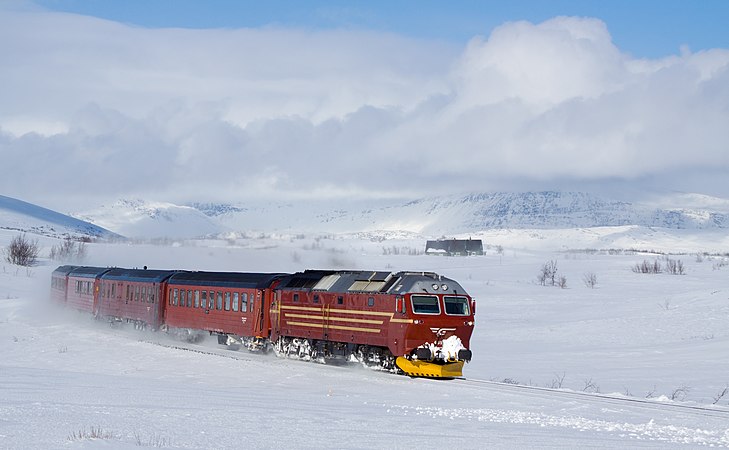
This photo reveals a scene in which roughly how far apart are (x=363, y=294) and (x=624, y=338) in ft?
91.8

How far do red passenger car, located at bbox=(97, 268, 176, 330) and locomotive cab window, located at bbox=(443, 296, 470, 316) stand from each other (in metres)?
20.5

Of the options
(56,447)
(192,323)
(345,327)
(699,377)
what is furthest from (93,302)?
(56,447)

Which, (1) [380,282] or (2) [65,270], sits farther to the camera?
(2) [65,270]

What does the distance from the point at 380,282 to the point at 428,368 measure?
387 centimetres

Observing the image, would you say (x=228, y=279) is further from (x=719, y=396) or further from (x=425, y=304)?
(x=719, y=396)

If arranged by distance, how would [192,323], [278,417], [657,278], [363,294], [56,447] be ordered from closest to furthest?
[56,447], [278,417], [363,294], [192,323], [657,278]

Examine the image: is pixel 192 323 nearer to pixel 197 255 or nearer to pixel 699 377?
pixel 699 377

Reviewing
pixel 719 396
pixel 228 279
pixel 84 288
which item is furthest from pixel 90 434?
pixel 84 288

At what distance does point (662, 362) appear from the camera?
129 ft

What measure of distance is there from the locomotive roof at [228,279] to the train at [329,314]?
68mm

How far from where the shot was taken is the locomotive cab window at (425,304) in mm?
28984

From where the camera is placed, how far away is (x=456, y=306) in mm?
30078

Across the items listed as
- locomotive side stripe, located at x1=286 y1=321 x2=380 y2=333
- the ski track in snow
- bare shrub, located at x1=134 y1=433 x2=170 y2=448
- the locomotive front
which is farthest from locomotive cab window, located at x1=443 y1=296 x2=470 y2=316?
bare shrub, located at x1=134 y1=433 x2=170 y2=448

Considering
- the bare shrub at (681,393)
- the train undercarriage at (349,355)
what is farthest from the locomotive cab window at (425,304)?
the bare shrub at (681,393)
